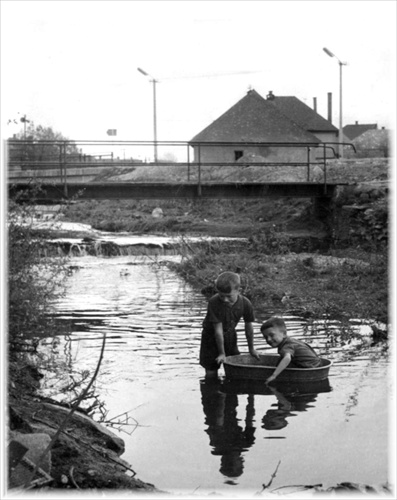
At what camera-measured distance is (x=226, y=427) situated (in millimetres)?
8367

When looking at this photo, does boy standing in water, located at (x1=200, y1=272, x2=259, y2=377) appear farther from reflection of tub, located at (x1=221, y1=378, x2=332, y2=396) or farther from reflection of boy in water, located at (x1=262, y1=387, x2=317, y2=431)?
reflection of boy in water, located at (x1=262, y1=387, x2=317, y2=431)

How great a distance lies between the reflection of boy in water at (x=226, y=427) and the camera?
730 cm

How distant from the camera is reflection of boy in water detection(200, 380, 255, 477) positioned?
7.30m

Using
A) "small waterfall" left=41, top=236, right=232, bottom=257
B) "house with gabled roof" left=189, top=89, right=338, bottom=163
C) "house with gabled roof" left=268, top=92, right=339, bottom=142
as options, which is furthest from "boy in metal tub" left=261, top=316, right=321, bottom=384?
"house with gabled roof" left=268, top=92, right=339, bottom=142

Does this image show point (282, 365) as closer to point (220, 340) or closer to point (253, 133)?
point (220, 340)

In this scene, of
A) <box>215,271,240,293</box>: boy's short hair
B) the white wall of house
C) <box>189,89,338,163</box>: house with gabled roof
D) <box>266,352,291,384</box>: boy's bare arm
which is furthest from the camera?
<box>189,89,338,163</box>: house with gabled roof

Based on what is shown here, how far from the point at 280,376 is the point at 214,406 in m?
0.85

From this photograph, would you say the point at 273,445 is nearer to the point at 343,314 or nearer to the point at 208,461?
the point at 208,461

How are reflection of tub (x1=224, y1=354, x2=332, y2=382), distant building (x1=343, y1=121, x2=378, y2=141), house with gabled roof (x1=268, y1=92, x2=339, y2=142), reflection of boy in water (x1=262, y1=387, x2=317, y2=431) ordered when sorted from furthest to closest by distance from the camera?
1. distant building (x1=343, y1=121, x2=378, y2=141)
2. house with gabled roof (x1=268, y1=92, x2=339, y2=142)
3. reflection of tub (x1=224, y1=354, x2=332, y2=382)
4. reflection of boy in water (x1=262, y1=387, x2=317, y2=431)

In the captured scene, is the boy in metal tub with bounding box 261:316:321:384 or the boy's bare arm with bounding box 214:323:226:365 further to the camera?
the boy's bare arm with bounding box 214:323:226:365

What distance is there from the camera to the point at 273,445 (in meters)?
7.73

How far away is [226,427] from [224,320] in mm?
1828

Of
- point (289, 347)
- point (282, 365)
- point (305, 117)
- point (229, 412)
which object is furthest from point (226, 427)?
point (305, 117)

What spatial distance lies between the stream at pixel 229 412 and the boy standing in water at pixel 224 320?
377 millimetres
